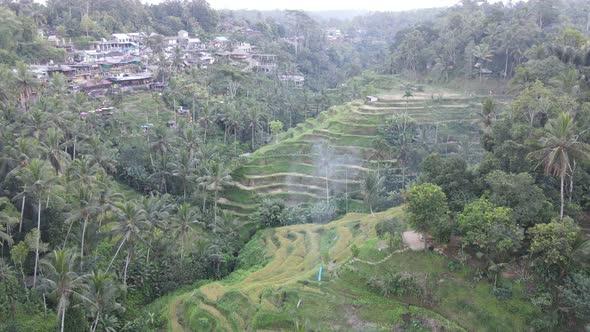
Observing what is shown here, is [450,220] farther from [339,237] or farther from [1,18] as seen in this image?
[1,18]

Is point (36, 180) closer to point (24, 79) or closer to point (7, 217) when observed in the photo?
point (7, 217)

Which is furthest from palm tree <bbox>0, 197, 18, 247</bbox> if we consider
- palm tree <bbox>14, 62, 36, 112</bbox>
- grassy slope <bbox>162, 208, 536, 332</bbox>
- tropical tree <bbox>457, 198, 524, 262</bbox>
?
tropical tree <bbox>457, 198, 524, 262</bbox>

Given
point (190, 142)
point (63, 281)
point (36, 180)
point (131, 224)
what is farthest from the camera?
point (190, 142)

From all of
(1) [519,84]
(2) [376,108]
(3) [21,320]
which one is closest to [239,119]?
(2) [376,108]

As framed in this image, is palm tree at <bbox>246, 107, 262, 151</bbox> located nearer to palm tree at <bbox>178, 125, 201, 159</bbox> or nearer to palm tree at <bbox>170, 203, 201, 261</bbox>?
palm tree at <bbox>178, 125, 201, 159</bbox>

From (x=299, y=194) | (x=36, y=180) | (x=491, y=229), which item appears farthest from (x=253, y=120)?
(x=491, y=229)

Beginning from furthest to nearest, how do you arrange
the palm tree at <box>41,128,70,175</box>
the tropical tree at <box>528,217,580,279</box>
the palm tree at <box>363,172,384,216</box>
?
the palm tree at <box>363,172,384,216</box>, the palm tree at <box>41,128,70,175</box>, the tropical tree at <box>528,217,580,279</box>

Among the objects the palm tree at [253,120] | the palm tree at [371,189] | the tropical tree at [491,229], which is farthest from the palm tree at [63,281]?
the palm tree at [253,120]
